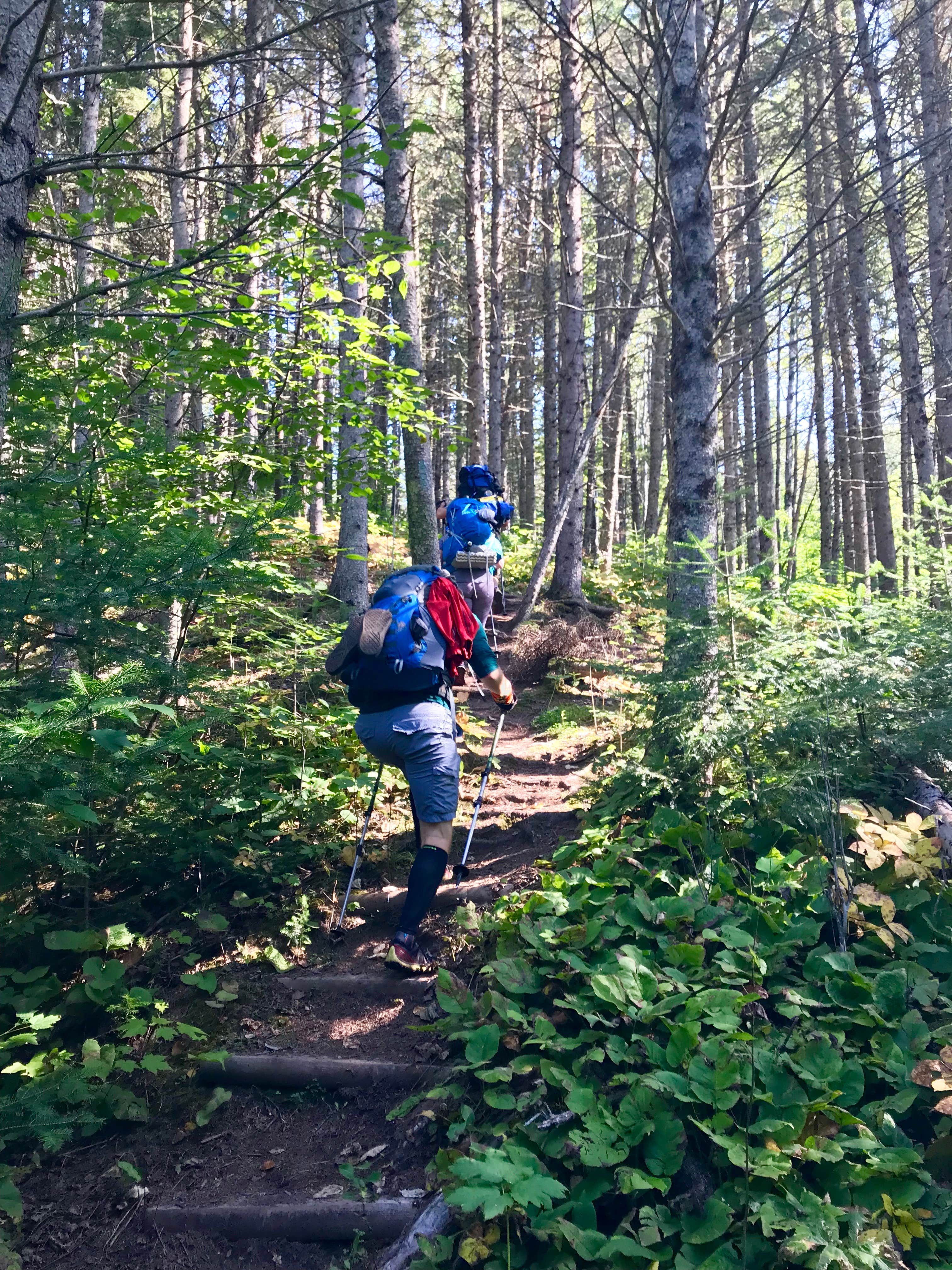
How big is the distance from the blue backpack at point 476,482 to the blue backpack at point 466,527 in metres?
0.27

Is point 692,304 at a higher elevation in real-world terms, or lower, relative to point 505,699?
higher

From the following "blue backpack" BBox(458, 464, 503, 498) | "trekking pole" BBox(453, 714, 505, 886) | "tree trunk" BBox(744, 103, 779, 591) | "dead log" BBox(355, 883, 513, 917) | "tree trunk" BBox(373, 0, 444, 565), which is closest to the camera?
"dead log" BBox(355, 883, 513, 917)

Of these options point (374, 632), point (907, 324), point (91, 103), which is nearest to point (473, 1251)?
point (374, 632)

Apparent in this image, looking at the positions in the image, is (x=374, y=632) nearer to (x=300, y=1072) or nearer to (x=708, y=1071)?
(x=300, y=1072)

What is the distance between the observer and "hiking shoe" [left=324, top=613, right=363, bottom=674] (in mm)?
4277

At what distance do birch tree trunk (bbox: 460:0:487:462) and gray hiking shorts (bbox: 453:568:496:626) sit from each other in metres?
4.05

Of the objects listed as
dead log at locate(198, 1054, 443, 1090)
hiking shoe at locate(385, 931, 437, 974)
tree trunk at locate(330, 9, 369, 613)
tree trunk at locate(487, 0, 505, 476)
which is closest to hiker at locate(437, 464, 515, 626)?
tree trunk at locate(330, 9, 369, 613)

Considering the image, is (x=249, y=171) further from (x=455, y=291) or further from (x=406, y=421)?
(x=455, y=291)

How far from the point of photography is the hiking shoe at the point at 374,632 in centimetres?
418

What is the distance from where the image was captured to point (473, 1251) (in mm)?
2604

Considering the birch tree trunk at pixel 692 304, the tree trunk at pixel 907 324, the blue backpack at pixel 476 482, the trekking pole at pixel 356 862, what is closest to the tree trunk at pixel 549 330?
the blue backpack at pixel 476 482

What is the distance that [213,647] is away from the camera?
259 inches

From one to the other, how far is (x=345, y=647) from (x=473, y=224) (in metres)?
10.5

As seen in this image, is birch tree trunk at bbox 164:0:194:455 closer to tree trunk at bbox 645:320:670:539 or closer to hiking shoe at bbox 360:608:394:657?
hiking shoe at bbox 360:608:394:657
